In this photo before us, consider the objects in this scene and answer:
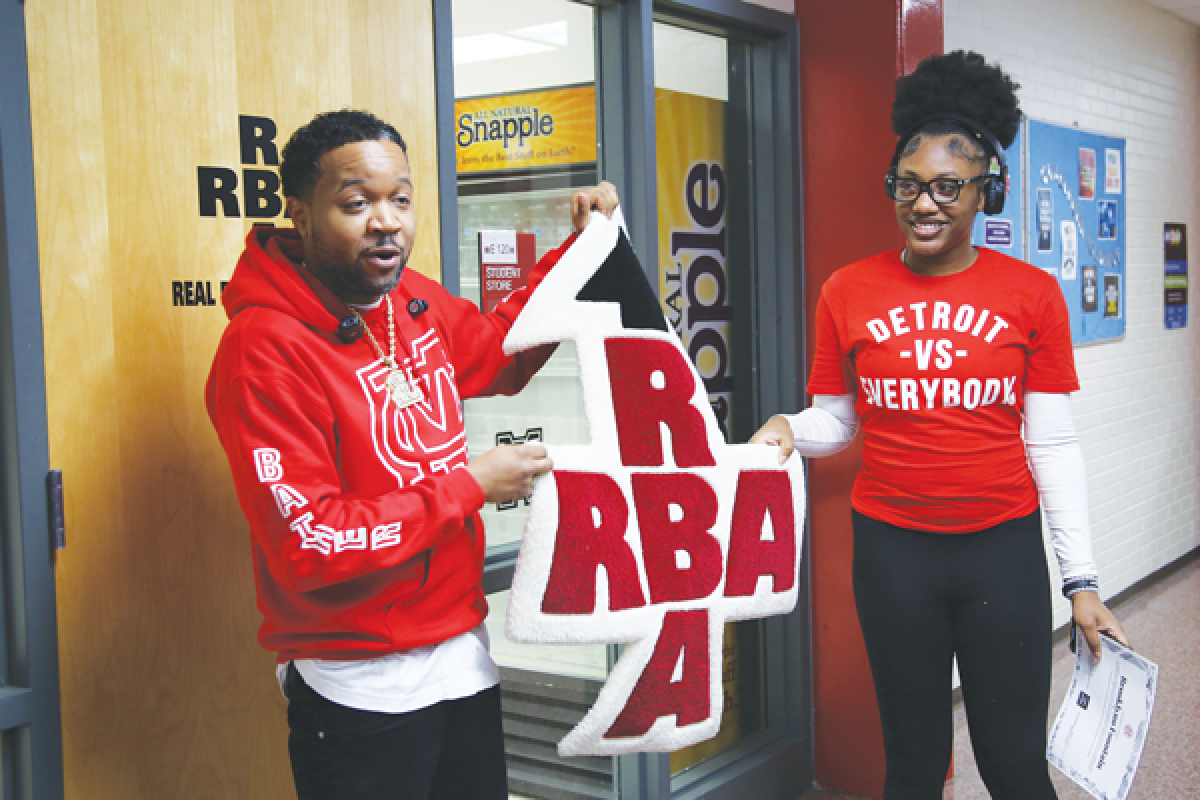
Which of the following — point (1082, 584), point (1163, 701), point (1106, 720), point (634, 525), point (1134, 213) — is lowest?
point (1163, 701)

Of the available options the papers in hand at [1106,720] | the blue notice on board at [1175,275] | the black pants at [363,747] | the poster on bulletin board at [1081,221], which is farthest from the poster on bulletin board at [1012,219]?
the black pants at [363,747]

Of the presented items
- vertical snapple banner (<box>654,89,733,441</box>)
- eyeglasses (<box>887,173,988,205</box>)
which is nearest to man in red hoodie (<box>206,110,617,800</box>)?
eyeglasses (<box>887,173,988,205</box>)

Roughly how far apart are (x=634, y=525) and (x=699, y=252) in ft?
4.87

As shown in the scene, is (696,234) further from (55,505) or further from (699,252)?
(55,505)

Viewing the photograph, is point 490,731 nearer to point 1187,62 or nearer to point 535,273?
point 535,273

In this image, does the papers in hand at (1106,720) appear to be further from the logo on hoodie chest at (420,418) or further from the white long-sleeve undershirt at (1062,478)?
the logo on hoodie chest at (420,418)

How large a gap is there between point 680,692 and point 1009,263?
1043mm

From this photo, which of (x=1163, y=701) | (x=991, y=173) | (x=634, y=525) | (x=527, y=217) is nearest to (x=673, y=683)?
(x=634, y=525)

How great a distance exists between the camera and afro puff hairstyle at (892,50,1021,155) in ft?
6.45

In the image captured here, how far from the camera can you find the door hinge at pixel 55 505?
153 cm

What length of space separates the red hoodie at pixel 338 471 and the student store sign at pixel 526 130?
0.99 meters

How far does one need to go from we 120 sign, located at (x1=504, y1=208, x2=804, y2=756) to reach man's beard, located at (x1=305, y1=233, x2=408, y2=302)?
0.29 metres

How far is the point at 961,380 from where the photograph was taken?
192 centimetres

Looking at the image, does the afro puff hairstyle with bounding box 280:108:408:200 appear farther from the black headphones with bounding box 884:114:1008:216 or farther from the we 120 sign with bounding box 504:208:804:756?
the black headphones with bounding box 884:114:1008:216
